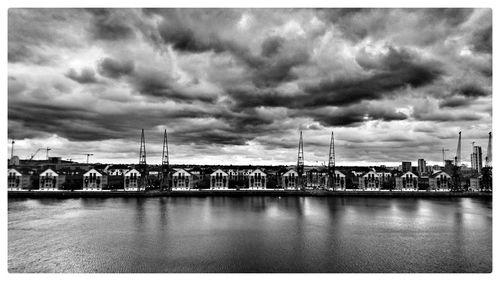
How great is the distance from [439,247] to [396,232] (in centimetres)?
525

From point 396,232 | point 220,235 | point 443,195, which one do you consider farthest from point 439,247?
point 443,195

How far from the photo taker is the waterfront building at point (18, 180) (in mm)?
60469

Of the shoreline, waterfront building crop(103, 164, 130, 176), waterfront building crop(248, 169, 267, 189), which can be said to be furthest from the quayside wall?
waterfront building crop(103, 164, 130, 176)

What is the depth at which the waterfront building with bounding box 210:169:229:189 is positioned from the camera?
217ft

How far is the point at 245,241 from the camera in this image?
24.4m

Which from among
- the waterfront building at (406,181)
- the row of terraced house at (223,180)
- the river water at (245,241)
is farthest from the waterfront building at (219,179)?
the waterfront building at (406,181)

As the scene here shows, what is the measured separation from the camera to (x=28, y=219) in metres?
33.8

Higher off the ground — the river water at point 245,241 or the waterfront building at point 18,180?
the waterfront building at point 18,180

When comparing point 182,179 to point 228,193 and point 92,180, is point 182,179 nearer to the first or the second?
point 228,193

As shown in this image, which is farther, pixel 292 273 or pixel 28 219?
pixel 28 219

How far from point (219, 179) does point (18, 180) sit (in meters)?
37.3

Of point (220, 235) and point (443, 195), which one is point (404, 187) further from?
point (220, 235)

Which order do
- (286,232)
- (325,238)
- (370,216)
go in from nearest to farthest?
1. (325,238)
2. (286,232)
3. (370,216)

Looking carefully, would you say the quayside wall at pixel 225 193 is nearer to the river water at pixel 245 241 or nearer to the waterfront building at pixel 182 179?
the waterfront building at pixel 182 179
